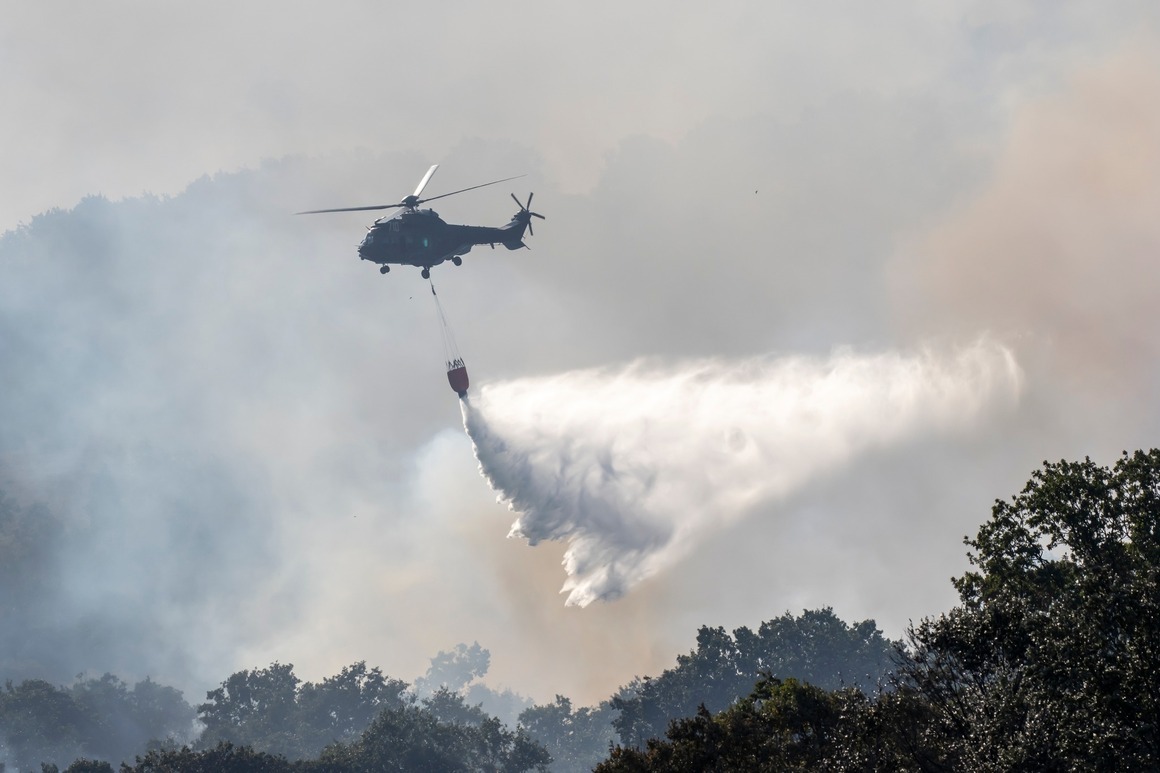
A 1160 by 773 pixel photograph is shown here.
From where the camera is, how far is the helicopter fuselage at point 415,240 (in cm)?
10844

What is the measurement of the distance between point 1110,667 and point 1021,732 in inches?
159

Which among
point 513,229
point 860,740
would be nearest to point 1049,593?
point 860,740

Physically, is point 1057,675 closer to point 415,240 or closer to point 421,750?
point 415,240

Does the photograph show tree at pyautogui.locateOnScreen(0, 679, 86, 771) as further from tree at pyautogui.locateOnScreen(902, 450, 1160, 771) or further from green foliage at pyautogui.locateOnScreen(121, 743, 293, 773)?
tree at pyautogui.locateOnScreen(902, 450, 1160, 771)

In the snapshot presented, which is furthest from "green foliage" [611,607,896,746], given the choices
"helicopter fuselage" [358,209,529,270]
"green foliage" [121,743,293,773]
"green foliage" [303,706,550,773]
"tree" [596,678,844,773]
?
"tree" [596,678,844,773]

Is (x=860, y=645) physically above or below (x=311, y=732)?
below

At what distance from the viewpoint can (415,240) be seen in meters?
110

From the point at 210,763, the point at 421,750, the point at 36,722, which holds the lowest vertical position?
the point at 421,750

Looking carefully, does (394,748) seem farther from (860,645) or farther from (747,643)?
(860,645)

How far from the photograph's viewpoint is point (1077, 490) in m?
64.2

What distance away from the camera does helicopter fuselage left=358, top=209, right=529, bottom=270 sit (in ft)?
356

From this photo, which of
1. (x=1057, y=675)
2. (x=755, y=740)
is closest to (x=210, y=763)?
(x=755, y=740)

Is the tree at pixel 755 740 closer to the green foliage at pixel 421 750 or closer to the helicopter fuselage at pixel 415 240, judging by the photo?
the helicopter fuselage at pixel 415 240

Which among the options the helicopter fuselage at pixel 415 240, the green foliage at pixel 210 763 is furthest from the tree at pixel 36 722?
the helicopter fuselage at pixel 415 240
